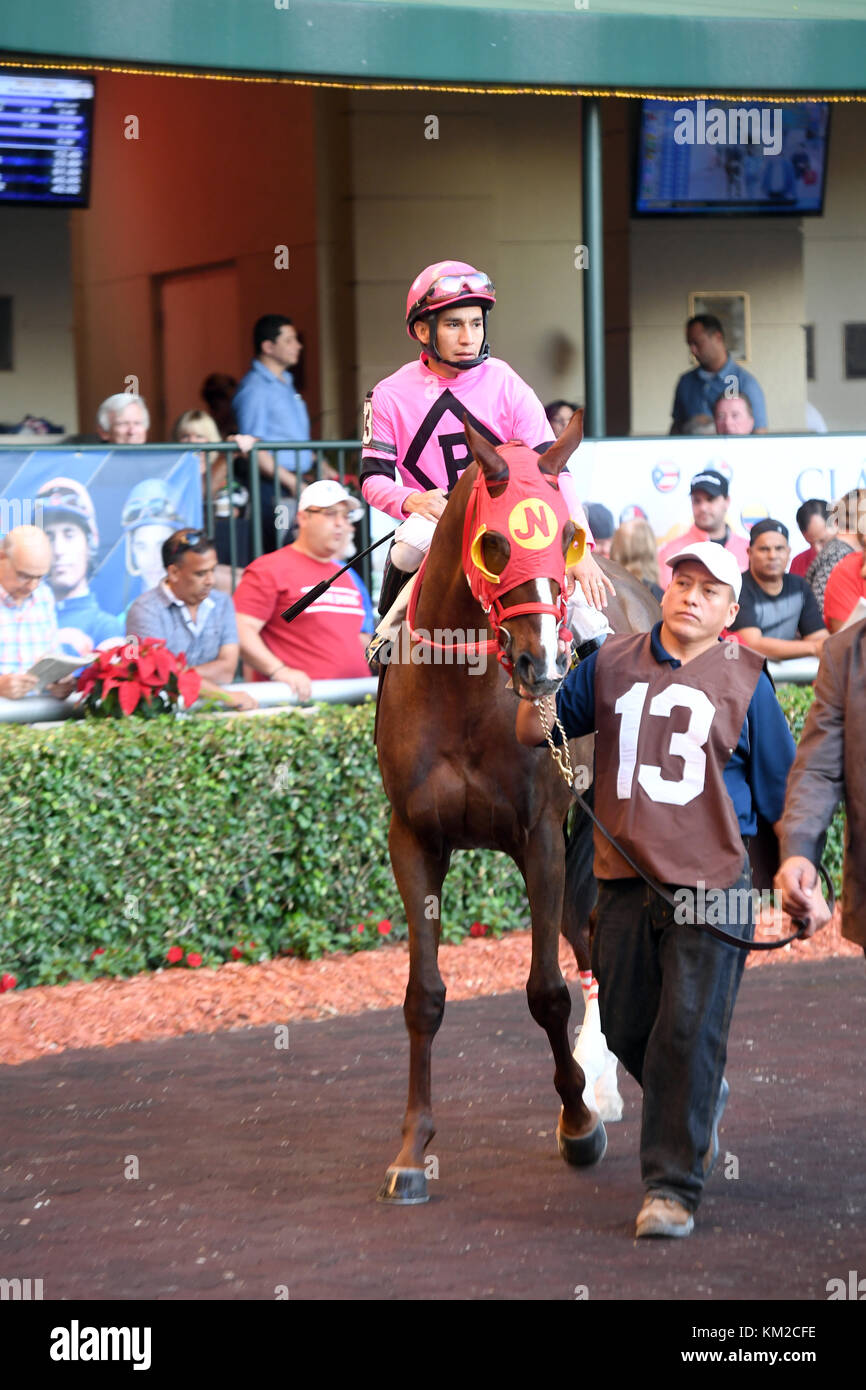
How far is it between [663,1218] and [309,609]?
501 cm

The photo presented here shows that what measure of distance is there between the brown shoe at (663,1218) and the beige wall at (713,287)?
34.2 feet

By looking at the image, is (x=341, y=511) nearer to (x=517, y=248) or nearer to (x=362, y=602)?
(x=362, y=602)

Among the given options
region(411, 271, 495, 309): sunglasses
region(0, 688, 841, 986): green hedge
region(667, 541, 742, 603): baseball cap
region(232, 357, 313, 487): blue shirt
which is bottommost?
region(0, 688, 841, 986): green hedge

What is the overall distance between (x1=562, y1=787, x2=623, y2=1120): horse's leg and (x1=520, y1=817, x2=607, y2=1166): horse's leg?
495 millimetres

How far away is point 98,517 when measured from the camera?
9070mm

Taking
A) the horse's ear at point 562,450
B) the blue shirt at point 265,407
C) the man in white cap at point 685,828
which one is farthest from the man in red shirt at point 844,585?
the man in white cap at point 685,828

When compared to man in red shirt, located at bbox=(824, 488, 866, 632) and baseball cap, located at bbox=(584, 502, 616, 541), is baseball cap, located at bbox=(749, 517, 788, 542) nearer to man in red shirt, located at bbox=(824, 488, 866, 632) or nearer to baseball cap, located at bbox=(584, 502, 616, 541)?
man in red shirt, located at bbox=(824, 488, 866, 632)

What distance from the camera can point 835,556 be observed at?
10.4m

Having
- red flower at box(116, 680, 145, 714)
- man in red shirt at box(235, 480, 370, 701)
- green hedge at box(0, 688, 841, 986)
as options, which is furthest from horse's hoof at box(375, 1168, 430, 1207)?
man in red shirt at box(235, 480, 370, 701)

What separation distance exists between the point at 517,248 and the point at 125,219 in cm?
378

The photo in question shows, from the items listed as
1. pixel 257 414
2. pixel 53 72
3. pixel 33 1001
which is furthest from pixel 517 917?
pixel 53 72

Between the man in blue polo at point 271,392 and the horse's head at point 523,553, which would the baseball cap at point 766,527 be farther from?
the horse's head at point 523,553

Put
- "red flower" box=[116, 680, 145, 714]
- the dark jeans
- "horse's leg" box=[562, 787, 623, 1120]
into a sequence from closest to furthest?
1. the dark jeans
2. "horse's leg" box=[562, 787, 623, 1120]
3. "red flower" box=[116, 680, 145, 714]

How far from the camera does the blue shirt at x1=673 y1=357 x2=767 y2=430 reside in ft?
39.8
